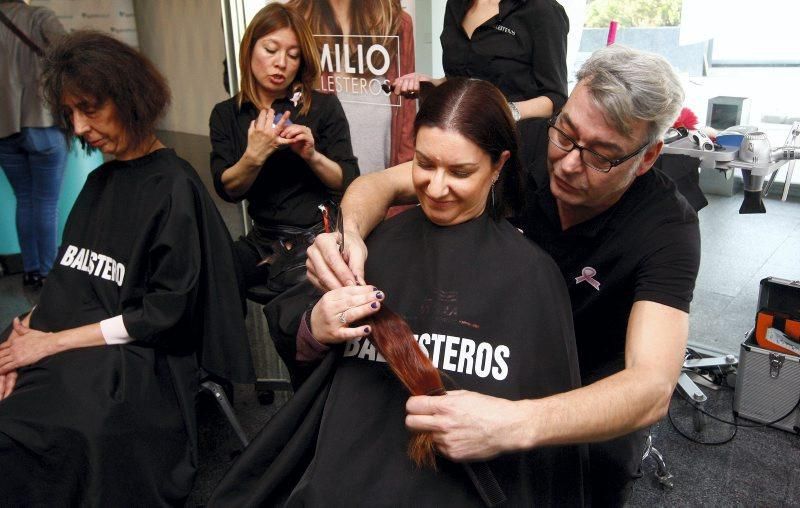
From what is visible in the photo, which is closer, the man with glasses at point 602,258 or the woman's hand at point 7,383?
the man with glasses at point 602,258

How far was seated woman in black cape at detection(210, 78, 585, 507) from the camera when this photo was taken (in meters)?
1.12

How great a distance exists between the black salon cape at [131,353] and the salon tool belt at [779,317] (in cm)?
→ 201

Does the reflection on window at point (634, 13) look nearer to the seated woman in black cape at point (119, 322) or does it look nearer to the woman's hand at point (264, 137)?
the woman's hand at point (264, 137)

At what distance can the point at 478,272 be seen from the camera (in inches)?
50.8

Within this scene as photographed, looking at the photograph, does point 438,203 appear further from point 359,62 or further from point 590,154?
point 359,62

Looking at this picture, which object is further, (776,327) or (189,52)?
(189,52)

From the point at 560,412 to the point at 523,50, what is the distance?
4.51ft

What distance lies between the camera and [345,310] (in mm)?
1112

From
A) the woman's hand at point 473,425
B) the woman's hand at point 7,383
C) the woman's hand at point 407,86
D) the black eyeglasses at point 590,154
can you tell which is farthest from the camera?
the woman's hand at point 407,86

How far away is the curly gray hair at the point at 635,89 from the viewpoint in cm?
125

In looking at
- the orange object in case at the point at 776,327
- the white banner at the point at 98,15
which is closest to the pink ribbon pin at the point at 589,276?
the orange object in case at the point at 776,327

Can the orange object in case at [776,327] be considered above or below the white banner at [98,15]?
below

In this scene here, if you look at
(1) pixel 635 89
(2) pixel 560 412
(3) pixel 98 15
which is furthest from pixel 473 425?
(3) pixel 98 15

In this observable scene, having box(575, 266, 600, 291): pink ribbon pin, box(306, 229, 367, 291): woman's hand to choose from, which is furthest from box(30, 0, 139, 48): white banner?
box(575, 266, 600, 291): pink ribbon pin
